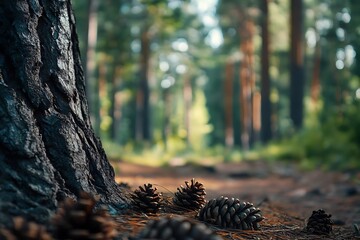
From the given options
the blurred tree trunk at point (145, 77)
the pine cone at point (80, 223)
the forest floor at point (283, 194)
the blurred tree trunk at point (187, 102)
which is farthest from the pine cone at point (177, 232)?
the blurred tree trunk at point (187, 102)

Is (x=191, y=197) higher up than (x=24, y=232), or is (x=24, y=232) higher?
(x=191, y=197)

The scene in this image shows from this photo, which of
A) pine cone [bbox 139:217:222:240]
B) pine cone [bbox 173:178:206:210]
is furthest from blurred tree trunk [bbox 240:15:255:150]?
pine cone [bbox 139:217:222:240]

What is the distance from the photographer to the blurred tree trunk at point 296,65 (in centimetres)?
1942

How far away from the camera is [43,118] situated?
2.73 m

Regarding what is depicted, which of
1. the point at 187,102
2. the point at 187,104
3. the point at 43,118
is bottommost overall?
the point at 43,118

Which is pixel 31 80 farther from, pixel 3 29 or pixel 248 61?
pixel 248 61

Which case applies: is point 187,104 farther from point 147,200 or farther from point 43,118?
point 43,118

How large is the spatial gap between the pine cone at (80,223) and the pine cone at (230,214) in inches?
49.3

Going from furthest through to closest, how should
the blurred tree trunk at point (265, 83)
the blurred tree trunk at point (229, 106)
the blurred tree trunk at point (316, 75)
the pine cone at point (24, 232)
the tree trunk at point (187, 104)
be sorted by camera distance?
the tree trunk at point (187, 104) → the blurred tree trunk at point (229, 106) → the blurred tree trunk at point (316, 75) → the blurred tree trunk at point (265, 83) → the pine cone at point (24, 232)

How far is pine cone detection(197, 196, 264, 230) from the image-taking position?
3117mm

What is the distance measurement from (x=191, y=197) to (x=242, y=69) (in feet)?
103

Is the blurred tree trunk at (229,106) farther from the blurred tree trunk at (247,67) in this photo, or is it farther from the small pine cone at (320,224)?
the small pine cone at (320,224)

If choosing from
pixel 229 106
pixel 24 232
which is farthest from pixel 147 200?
pixel 229 106

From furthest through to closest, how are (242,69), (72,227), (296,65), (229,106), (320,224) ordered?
(229,106) → (242,69) → (296,65) → (320,224) → (72,227)
